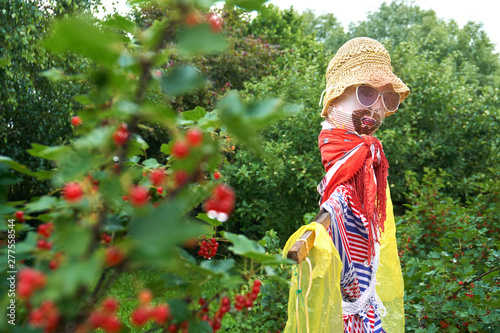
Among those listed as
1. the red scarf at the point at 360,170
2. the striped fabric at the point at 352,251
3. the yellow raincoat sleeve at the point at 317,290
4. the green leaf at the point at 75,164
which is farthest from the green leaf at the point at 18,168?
the red scarf at the point at 360,170

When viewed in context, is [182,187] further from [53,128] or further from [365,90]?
[53,128]

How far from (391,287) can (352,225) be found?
1.58 feet

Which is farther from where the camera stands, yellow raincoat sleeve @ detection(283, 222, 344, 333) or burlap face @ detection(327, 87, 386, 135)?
burlap face @ detection(327, 87, 386, 135)

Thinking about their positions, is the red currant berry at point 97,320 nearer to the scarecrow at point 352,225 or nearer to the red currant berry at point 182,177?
the red currant berry at point 182,177

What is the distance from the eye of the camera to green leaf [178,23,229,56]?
0.53 m

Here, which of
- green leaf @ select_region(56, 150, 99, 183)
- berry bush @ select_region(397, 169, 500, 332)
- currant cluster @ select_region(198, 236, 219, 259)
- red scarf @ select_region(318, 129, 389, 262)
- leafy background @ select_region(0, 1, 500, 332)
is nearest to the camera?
green leaf @ select_region(56, 150, 99, 183)

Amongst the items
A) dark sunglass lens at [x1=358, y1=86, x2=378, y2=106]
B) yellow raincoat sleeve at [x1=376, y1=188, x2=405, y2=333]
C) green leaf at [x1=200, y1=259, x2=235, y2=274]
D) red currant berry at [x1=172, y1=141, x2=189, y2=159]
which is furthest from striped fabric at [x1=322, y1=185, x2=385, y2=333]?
red currant berry at [x1=172, y1=141, x2=189, y2=159]

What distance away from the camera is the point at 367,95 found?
2307 millimetres

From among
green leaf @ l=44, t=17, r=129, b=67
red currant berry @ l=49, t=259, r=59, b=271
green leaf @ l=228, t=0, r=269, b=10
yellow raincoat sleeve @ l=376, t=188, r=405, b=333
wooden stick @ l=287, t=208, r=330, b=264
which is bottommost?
yellow raincoat sleeve @ l=376, t=188, r=405, b=333

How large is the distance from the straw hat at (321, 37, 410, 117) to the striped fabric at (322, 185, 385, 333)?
0.59 m

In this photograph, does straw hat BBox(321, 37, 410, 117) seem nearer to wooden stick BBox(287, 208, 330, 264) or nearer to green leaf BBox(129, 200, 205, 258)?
wooden stick BBox(287, 208, 330, 264)

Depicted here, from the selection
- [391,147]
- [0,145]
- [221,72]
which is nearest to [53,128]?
[0,145]

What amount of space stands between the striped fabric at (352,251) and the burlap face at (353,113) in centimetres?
40

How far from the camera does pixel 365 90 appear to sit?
2.30 meters
